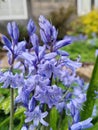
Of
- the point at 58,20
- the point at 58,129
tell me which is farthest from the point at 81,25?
the point at 58,129

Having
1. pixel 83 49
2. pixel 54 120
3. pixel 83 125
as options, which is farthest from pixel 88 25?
pixel 83 125

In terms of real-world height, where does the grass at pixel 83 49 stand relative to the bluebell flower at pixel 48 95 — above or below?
below

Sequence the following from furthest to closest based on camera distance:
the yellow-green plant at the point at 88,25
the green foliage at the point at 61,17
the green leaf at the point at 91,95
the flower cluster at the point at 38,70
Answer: the green foliage at the point at 61,17, the yellow-green plant at the point at 88,25, the green leaf at the point at 91,95, the flower cluster at the point at 38,70

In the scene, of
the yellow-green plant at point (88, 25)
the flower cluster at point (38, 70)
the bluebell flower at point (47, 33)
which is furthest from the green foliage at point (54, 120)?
the yellow-green plant at point (88, 25)

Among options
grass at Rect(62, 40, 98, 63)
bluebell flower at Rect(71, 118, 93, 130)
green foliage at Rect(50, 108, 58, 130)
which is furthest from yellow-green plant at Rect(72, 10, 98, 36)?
bluebell flower at Rect(71, 118, 93, 130)

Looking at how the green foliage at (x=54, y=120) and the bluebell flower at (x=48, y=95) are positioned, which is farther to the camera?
the green foliage at (x=54, y=120)

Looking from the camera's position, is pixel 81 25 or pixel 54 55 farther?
pixel 81 25

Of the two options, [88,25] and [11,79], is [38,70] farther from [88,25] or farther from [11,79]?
[88,25]

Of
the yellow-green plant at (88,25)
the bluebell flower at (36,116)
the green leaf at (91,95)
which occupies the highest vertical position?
the bluebell flower at (36,116)

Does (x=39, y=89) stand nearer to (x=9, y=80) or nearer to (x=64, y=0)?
(x=9, y=80)

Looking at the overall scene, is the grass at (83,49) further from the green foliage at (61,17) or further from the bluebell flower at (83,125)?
the bluebell flower at (83,125)

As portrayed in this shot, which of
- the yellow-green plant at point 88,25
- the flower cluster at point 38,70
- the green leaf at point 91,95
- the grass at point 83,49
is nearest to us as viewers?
the flower cluster at point 38,70
